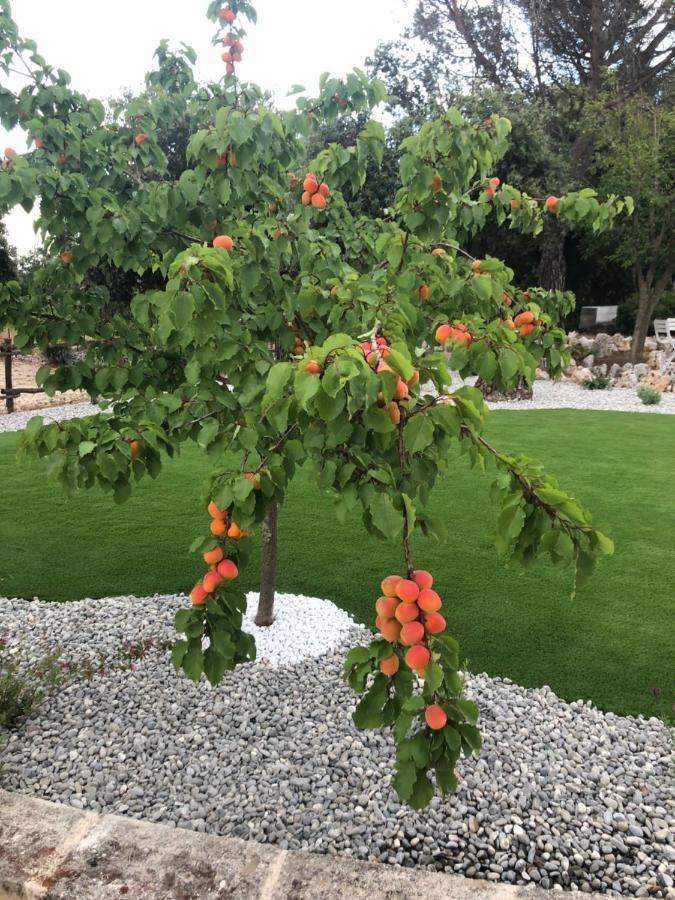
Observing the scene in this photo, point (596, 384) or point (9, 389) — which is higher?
point (596, 384)

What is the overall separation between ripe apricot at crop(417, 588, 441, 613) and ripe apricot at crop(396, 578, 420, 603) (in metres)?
0.01

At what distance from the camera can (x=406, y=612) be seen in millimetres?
1438

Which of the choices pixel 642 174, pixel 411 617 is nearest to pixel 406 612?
pixel 411 617

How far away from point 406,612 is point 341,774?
1697 millimetres

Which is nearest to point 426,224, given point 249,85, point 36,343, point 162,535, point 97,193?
point 249,85

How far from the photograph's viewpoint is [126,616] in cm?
429

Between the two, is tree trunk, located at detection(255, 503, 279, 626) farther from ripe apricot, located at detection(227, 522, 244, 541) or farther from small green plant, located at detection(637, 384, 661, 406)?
small green plant, located at detection(637, 384, 661, 406)

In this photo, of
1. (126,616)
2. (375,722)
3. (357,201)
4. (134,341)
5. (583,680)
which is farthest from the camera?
(357,201)

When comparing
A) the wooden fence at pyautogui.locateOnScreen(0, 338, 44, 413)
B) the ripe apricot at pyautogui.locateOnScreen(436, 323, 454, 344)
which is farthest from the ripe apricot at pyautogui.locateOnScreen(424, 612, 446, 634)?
the wooden fence at pyautogui.locateOnScreen(0, 338, 44, 413)

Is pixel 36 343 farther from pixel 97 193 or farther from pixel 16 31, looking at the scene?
pixel 16 31

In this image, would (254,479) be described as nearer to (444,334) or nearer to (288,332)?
(444,334)

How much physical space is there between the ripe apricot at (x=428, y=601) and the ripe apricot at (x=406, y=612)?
18 millimetres

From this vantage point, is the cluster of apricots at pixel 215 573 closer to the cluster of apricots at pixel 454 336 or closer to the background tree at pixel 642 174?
the cluster of apricots at pixel 454 336

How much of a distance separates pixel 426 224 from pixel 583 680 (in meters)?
2.55
